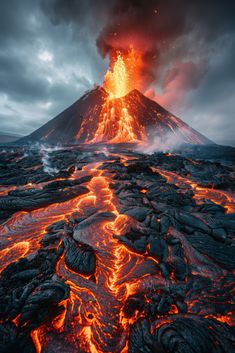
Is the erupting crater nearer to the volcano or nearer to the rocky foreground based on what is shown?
the volcano

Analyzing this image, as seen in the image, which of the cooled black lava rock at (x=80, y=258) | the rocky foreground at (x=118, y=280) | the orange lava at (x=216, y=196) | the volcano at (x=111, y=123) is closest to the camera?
the rocky foreground at (x=118, y=280)

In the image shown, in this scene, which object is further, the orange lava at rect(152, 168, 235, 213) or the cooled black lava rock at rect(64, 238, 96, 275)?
the orange lava at rect(152, 168, 235, 213)

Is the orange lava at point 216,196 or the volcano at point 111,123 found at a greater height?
the volcano at point 111,123

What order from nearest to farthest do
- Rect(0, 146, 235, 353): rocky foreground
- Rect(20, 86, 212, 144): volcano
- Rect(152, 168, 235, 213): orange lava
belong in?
Rect(0, 146, 235, 353): rocky foreground → Rect(152, 168, 235, 213): orange lava → Rect(20, 86, 212, 144): volcano

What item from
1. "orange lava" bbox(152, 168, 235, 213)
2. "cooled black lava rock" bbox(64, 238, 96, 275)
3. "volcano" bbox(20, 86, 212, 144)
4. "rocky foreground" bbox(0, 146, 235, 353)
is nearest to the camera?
"rocky foreground" bbox(0, 146, 235, 353)

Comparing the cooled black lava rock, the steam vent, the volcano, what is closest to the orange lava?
the steam vent

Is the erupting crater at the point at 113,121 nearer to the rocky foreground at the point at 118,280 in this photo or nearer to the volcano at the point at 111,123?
the volcano at the point at 111,123

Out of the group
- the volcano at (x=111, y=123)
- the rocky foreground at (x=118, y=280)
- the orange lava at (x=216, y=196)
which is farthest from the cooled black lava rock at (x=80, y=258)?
the volcano at (x=111, y=123)

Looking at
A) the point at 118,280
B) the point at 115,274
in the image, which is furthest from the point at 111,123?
the point at 118,280

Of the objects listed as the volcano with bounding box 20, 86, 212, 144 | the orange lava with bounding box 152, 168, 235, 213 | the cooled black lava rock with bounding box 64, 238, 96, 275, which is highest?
the volcano with bounding box 20, 86, 212, 144

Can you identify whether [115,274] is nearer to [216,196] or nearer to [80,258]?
[80,258]
